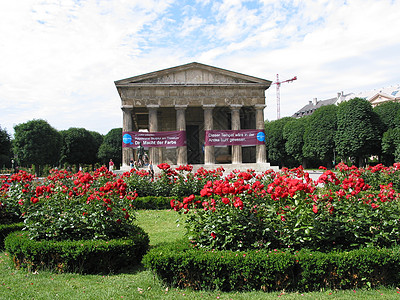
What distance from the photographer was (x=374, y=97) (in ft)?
279

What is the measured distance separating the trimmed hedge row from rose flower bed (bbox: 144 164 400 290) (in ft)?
0.05

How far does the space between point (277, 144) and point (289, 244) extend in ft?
213

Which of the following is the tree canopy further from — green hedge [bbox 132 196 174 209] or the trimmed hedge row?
the trimmed hedge row

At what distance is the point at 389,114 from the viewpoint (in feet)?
156

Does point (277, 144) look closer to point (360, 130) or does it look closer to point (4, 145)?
point (360, 130)

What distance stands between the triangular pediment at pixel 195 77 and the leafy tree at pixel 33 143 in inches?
1137

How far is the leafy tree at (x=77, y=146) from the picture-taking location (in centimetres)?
7275

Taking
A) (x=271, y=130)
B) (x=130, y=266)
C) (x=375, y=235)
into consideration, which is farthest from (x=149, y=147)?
(x=271, y=130)

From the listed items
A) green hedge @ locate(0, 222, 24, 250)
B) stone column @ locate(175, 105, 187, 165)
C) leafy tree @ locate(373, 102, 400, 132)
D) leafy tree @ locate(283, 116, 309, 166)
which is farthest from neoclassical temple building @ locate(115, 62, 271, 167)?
leafy tree @ locate(283, 116, 309, 166)

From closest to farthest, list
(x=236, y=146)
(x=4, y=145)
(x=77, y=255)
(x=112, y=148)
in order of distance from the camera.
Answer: (x=77, y=255), (x=236, y=146), (x=4, y=145), (x=112, y=148)

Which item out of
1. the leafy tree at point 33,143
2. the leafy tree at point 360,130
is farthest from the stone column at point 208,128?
the leafy tree at point 33,143

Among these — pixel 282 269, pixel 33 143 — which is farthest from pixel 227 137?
pixel 33 143

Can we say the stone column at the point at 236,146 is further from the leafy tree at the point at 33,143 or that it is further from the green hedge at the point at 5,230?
the leafy tree at the point at 33,143

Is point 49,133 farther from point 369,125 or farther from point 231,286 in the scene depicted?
point 231,286
